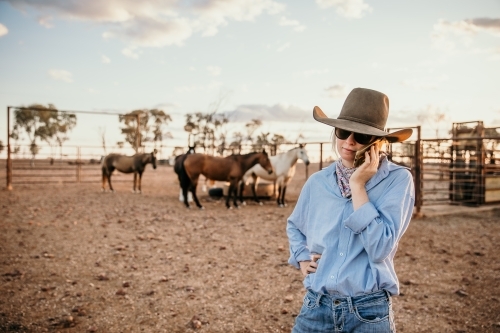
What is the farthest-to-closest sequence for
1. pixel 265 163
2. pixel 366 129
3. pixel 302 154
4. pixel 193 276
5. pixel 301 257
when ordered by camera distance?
1. pixel 302 154
2. pixel 265 163
3. pixel 193 276
4. pixel 301 257
5. pixel 366 129

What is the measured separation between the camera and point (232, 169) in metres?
9.73

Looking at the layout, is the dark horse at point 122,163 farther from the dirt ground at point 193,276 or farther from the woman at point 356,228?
the woman at point 356,228

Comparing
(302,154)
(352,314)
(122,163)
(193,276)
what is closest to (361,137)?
(352,314)

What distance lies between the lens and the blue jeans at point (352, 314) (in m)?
1.24

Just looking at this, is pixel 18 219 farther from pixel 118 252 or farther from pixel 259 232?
pixel 259 232

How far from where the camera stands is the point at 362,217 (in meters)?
1.20

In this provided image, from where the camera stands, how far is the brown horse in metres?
9.52

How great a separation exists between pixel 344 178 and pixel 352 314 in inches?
19.7

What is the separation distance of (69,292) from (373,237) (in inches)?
132

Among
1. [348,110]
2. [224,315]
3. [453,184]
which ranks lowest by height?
[224,315]

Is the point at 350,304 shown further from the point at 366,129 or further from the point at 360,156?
the point at 366,129

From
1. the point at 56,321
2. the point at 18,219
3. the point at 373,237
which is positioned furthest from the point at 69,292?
the point at 18,219

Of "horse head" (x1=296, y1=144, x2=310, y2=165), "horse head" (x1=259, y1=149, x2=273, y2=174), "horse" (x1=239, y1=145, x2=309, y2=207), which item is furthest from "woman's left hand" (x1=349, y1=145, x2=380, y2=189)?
"horse head" (x1=296, y1=144, x2=310, y2=165)

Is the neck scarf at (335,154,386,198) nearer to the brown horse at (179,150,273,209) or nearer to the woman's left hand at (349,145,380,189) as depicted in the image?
the woman's left hand at (349,145,380,189)
